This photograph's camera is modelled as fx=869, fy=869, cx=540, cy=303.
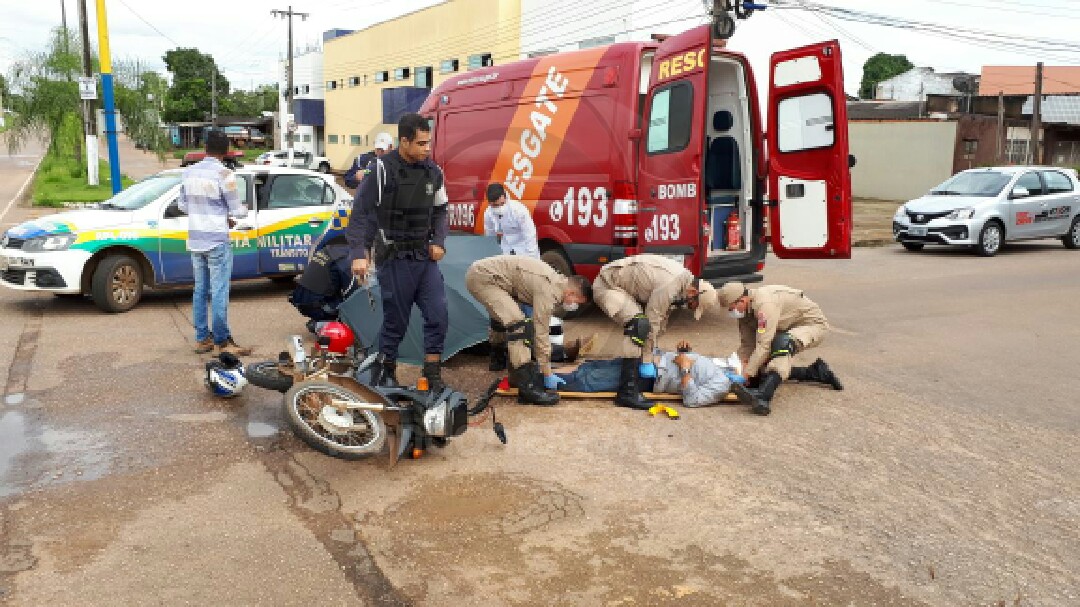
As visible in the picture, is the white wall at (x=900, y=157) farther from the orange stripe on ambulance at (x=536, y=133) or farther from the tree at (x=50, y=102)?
the tree at (x=50, y=102)

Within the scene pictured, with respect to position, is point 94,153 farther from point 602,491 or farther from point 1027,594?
point 1027,594

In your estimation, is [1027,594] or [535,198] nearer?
[1027,594]

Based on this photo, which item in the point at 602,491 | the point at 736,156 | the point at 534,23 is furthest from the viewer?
the point at 534,23

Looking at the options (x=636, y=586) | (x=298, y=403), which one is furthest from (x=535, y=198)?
(x=636, y=586)

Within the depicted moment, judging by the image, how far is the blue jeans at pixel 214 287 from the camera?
6922 mm

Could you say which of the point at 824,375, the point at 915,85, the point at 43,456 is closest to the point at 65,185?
the point at 43,456

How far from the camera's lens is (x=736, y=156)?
28.7 ft

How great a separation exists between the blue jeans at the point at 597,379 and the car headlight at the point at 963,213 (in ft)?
35.5

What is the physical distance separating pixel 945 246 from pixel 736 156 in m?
9.92

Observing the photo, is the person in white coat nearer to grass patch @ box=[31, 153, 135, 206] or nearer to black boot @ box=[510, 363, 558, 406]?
black boot @ box=[510, 363, 558, 406]

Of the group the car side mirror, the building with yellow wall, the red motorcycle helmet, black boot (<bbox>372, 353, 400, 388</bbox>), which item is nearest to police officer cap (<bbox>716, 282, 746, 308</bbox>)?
black boot (<bbox>372, 353, 400, 388</bbox>)

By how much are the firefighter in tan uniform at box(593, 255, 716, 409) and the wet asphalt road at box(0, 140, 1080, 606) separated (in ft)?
0.87

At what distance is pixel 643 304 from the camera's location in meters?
6.26

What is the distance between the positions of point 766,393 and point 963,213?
10.7 meters
